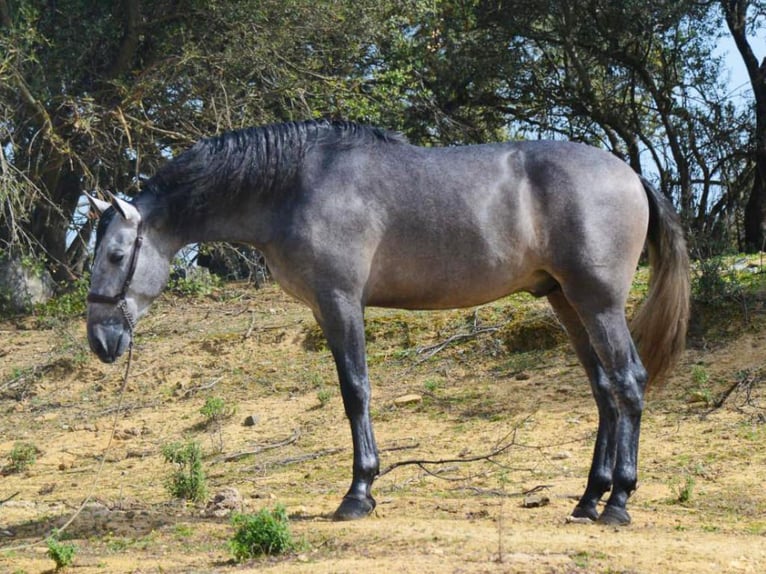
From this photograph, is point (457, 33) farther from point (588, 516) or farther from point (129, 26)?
point (588, 516)

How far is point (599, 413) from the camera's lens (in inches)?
240

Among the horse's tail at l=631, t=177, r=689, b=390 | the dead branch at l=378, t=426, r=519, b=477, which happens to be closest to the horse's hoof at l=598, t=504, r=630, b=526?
the horse's tail at l=631, t=177, r=689, b=390

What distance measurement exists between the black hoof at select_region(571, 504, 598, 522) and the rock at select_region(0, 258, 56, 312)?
9.60m

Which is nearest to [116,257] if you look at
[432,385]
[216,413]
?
[216,413]

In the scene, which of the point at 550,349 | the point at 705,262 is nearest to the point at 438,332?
the point at 550,349

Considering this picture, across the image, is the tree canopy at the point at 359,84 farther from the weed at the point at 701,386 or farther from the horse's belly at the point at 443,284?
the horse's belly at the point at 443,284

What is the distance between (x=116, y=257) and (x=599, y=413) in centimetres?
282

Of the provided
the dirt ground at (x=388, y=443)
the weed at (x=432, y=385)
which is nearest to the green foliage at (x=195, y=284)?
the dirt ground at (x=388, y=443)

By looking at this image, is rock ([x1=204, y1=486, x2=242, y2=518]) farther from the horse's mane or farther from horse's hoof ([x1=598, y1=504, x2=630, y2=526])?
horse's hoof ([x1=598, y1=504, x2=630, y2=526])

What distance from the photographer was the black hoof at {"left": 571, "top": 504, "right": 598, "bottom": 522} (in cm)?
578

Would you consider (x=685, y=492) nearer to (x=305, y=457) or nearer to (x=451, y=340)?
(x=305, y=457)

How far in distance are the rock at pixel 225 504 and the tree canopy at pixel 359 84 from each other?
20.4ft

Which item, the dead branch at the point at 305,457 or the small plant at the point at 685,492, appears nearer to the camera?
the small plant at the point at 685,492

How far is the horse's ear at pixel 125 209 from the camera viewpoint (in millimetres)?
5789
